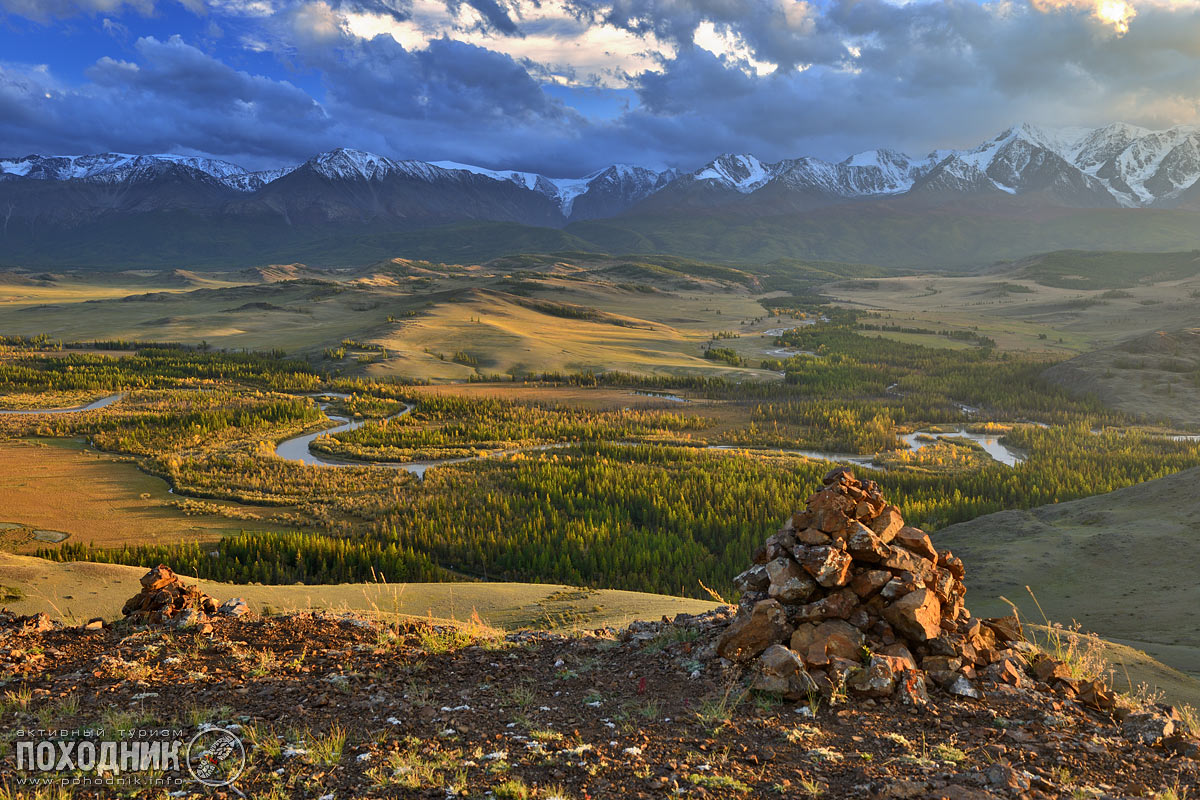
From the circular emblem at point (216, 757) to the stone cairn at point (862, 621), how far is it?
15.1ft

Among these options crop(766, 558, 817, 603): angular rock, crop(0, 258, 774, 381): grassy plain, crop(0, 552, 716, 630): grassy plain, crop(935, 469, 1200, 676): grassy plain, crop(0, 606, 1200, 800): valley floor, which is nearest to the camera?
crop(0, 606, 1200, 800): valley floor

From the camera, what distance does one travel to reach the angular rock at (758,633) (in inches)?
310

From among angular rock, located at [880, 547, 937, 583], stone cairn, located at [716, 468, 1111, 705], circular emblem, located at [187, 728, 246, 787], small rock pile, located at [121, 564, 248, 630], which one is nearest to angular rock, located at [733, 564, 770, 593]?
stone cairn, located at [716, 468, 1111, 705]

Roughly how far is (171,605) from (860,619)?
8348 millimetres

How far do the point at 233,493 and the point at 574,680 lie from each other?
20.4 meters

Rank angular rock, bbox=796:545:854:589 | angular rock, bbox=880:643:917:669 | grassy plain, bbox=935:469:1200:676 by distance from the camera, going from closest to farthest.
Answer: angular rock, bbox=880:643:917:669 < angular rock, bbox=796:545:854:589 < grassy plain, bbox=935:469:1200:676

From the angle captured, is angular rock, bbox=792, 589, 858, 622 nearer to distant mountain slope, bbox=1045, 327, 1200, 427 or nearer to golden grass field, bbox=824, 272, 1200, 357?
distant mountain slope, bbox=1045, 327, 1200, 427

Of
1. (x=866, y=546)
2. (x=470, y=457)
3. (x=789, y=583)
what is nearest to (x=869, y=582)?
(x=866, y=546)

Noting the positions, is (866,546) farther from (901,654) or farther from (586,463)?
(586,463)

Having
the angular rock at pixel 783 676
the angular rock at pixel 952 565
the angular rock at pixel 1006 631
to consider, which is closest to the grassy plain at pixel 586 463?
the angular rock at pixel 1006 631

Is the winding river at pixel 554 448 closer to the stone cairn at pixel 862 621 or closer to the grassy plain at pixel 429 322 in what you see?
the grassy plain at pixel 429 322

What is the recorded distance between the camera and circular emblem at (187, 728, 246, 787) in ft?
19.1

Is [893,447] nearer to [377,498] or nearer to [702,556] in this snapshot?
[702,556]

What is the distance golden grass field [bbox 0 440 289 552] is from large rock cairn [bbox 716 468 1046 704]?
58.4 ft
